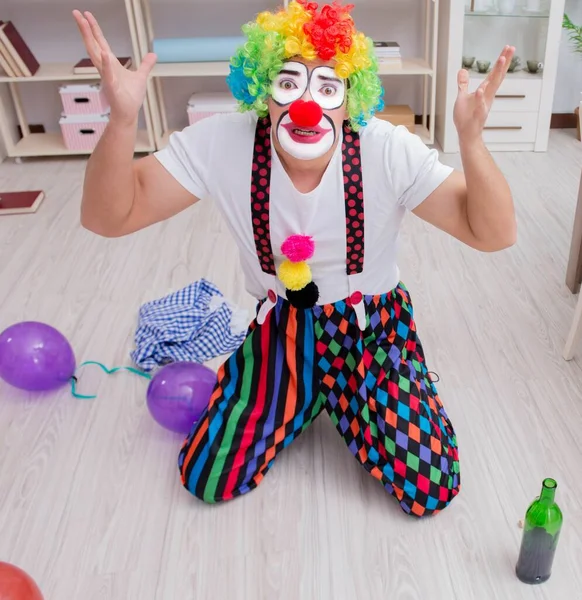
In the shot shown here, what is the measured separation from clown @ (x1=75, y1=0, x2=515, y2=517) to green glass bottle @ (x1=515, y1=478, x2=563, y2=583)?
206mm

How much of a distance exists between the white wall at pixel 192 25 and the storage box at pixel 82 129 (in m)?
0.35

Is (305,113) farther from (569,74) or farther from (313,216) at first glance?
(569,74)

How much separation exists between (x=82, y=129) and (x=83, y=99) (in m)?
0.14

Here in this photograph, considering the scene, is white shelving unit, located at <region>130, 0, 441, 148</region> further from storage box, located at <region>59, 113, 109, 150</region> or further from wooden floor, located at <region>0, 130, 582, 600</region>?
wooden floor, located at <region>0, 130, 582, 600</region>

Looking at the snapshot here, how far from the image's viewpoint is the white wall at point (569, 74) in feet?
11.0

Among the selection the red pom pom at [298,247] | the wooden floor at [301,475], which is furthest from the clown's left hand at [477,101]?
the wooden floor at [301,475]

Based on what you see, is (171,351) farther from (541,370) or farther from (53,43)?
(53,43)

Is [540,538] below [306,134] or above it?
below

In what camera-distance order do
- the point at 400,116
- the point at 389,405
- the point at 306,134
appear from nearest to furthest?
the point at 306,134
the point at 389,405
the point at 400,116

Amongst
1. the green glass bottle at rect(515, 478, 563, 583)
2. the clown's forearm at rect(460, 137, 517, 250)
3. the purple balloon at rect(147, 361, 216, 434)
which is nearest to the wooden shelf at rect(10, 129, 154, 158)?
the purple balloon at rect(147, 361, 216, 434)

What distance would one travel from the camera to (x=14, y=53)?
3168mm

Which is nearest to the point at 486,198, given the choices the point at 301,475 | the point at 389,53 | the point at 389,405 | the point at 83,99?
the point at 389,405

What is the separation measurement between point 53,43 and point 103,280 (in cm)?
164

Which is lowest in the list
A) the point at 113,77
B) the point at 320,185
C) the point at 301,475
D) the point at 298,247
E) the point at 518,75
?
the point at 301,475
